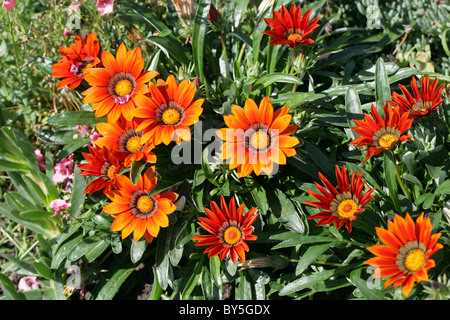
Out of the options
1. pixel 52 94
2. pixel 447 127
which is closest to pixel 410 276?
pixel 447 127

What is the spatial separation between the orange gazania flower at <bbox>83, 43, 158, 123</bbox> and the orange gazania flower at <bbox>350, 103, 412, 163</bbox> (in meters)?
0.88

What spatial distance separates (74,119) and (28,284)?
0.93m

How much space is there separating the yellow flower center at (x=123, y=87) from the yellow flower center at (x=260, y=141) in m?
0.60

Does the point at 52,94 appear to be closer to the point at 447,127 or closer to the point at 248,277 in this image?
the point at 248,277

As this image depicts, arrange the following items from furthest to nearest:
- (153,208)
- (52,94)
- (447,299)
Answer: (52,94) < (153,208) < (447,299)

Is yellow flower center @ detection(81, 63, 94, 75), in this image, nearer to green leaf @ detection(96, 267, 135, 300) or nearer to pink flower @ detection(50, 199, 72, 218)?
pink flower @ detection(50, 199, 72, 218)

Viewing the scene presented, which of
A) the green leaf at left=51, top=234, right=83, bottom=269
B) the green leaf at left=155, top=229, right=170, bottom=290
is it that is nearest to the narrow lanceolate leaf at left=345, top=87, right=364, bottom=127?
the green leaf at left=155, top=229, right=170, bottom=290

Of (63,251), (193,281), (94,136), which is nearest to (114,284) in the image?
(63,251)

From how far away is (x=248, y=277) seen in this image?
221cm

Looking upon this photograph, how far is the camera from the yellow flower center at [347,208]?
5.77ft

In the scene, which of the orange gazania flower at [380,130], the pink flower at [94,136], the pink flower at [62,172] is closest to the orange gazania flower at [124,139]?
the pink flower at [94,136]

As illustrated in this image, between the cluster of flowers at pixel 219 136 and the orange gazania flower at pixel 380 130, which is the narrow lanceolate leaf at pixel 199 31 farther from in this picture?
the orange gazania flower at pixel 380 130

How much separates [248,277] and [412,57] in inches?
62.8

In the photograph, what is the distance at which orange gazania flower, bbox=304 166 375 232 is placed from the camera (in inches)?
68.9
